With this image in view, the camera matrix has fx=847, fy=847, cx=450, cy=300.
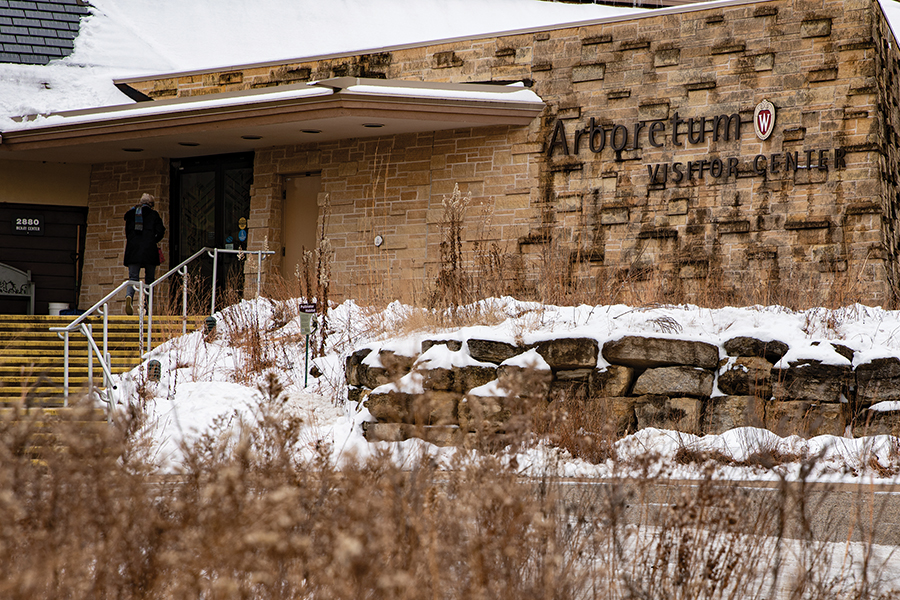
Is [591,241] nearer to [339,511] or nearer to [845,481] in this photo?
[845,481]

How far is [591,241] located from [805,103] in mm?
3264

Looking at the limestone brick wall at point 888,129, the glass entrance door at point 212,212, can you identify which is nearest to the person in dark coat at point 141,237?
the glass entrance door at point 212,212

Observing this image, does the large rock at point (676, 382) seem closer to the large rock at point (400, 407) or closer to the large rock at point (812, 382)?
the large rock at point (812, 382)

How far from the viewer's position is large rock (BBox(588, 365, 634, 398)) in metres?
6.80

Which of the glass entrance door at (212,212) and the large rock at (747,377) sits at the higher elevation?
the glass entrance door at (212,212)

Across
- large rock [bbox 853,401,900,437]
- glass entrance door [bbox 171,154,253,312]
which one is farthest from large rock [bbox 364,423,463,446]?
glass entrance door [bbox 171,154,253,312]

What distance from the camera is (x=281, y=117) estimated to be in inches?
468

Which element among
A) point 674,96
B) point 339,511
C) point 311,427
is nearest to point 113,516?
point 339,511

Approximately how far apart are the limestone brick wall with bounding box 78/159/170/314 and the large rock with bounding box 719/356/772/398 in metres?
10.9

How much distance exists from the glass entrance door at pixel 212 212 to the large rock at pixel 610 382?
8353 mm

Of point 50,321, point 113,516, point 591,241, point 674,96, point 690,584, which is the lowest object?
point 690,584

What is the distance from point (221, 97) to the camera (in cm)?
1249

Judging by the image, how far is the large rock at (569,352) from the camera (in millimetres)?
6895

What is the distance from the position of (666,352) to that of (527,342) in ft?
3.69
